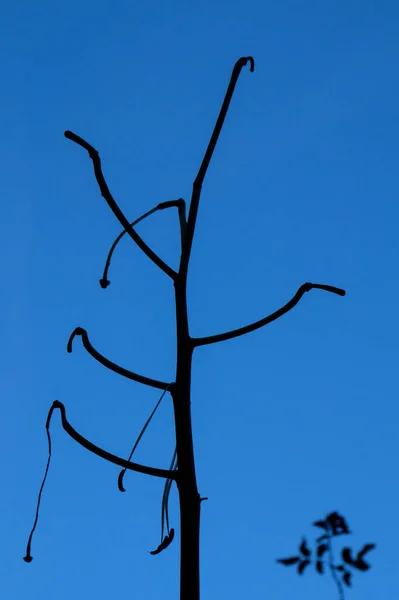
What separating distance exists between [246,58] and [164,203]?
36 centimetres

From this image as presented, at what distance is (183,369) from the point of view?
155cm

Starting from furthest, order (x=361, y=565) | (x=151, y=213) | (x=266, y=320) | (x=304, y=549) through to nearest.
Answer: (x=151, y=213) → (x=266, y=320) → (x=304, y=549) → (x=361, y=565)

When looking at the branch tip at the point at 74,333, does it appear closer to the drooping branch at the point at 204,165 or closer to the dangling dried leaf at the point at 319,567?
the drooping branch at the point at 204,165

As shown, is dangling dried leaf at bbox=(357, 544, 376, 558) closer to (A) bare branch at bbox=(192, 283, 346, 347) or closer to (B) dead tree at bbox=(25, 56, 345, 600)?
(B) dead tree at bbox=(25, 56, 345, 600)

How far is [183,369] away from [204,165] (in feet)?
1.36

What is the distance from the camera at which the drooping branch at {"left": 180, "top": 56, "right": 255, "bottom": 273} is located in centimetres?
162

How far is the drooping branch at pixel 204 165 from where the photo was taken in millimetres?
1622

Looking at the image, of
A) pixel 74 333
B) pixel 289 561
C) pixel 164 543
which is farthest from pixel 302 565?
pixel 74 333

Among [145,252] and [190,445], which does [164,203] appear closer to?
[145,252]

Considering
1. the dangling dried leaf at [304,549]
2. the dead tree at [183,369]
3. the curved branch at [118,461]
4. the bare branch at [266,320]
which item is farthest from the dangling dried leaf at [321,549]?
the bare branch at [266,320]

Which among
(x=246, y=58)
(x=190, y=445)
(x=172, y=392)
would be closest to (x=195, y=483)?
(x=190, y=445)

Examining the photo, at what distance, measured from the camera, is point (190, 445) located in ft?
4.86

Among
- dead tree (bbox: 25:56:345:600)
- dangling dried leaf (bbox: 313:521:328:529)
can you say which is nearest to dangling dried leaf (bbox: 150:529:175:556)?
dead tree (bbox: 25:56:345:600)

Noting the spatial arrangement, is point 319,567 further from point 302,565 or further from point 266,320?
point 266,320
